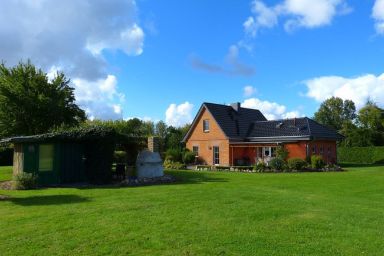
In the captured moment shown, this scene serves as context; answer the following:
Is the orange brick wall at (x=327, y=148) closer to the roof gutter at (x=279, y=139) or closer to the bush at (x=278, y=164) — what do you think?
the roof gutter at (x=279, y=139)

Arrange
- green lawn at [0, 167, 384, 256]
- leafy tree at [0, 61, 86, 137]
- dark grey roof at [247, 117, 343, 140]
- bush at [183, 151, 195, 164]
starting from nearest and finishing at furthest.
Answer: green lawn at [0, 167, 384, 256], leafy tree at [0, 61, 86, 137], dark grey roof at [247, 117, 343, 140], bush at [183, 151, 195, 164]

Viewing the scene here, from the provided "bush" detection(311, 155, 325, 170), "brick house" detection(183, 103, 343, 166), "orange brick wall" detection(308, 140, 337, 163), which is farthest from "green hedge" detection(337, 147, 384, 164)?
"bush" detection(311, 155, 325, 170)

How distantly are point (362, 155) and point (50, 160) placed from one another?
116 ft

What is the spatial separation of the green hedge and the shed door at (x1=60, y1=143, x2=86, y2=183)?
33.5m

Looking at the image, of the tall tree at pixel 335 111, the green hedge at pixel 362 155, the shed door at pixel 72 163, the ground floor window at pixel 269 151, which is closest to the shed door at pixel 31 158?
the shed door at pixel 72 163

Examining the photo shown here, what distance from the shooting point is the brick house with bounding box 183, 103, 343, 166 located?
112 ft

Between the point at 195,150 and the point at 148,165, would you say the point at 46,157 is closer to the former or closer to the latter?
the point at 148,165

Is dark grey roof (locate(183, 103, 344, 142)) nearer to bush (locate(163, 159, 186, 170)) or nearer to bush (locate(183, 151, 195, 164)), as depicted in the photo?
bush (locate(183, 151, 195, 164))

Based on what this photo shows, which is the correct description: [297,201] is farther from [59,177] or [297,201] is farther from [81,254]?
[59,177]

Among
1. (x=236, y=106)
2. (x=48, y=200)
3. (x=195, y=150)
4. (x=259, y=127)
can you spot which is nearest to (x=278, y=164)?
(x=259, y=127)

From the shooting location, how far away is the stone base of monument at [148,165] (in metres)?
21.0

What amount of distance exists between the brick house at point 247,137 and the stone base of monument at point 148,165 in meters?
15.6

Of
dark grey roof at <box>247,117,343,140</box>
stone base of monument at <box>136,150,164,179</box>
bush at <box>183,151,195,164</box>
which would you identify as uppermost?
dark grey roof at <box>247,117,343,140</box>

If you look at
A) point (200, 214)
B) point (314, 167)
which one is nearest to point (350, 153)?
point (314, 167)
